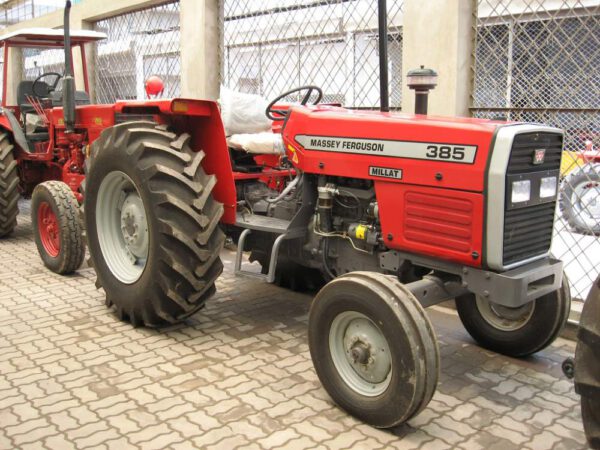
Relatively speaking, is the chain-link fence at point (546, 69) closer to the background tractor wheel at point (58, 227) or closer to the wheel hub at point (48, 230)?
the background tractor wheel at point (58, 227)

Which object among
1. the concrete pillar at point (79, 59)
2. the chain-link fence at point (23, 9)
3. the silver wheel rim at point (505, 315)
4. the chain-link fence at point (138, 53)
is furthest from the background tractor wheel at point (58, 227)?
the chain-link fence at point (23, 9)

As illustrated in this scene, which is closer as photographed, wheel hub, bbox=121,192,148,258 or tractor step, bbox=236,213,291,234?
tractor step, bbox=236,213,291,234

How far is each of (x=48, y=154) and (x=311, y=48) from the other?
9.56ft

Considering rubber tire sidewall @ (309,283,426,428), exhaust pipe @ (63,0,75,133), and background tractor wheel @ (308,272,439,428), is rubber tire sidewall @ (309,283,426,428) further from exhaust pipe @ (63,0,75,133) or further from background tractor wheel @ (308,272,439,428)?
exhaust pipe @ (63,0,75,133)

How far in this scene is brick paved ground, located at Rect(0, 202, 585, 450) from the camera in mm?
2795

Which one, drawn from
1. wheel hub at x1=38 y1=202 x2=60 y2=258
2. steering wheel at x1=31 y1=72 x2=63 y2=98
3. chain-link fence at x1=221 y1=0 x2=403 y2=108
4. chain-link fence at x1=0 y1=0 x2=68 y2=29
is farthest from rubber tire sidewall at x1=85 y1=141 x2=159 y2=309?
chain-link fence at x1=0 y1=0 x2=68 y2=29

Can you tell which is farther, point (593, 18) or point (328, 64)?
point (328, 64)

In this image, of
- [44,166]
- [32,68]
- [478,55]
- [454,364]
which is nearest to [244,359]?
[454,364]

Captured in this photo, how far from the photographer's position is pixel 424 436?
2.81 m

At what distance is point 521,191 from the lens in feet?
9.44

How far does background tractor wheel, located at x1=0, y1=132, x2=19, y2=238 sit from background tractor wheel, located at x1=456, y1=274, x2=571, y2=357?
4730mm

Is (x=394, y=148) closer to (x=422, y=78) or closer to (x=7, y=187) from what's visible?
(x=422, y=78)

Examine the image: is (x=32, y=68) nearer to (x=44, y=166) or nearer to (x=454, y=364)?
(x=44, y=166)

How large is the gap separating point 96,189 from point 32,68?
20.5 feet
